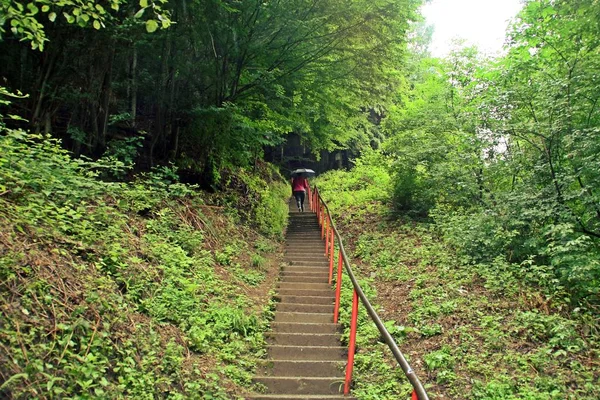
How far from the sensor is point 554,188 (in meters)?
6.23

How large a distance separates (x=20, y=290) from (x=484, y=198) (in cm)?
829

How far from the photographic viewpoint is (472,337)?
15.8ft

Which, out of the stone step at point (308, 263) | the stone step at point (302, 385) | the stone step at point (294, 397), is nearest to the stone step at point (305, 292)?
the stone step at point (308, 263)

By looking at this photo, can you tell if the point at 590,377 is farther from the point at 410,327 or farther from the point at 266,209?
the point at 266,209

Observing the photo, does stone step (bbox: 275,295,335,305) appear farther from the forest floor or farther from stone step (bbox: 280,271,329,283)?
stone step (bbox: 280,271,329,283)

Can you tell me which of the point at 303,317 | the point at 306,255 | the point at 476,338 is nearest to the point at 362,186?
the point at 306,255

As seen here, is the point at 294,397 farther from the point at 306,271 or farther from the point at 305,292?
the point at 306,271

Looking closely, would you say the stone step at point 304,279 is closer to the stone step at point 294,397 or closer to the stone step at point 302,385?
the stone step at point 302,385

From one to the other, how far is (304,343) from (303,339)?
6 centimetres

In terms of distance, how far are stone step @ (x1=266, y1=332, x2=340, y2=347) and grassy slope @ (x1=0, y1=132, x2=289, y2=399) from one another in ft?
0.78

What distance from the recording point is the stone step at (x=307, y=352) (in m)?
5.06

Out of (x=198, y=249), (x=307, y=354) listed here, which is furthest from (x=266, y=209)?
(x=307, y=354)

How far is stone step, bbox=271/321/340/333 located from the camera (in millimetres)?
5761

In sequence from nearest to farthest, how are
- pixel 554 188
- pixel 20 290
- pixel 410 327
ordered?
pixel 20 290, pixel 410 327, pixel 554 188
